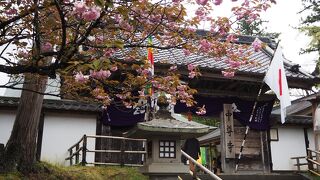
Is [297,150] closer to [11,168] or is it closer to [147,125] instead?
[147,125]

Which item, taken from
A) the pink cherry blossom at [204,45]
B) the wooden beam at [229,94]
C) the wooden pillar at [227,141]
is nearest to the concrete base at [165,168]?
the pink cherry blossom at [204,45]

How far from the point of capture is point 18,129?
8.55m

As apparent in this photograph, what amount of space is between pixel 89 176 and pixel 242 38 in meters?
14.0

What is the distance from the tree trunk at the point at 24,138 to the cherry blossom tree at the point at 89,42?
2 centimetres

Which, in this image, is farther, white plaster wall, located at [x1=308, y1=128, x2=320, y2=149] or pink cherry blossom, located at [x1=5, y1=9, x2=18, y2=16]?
white plaster wall, located at [x1=308, y1=128, x2=320, y2=149]

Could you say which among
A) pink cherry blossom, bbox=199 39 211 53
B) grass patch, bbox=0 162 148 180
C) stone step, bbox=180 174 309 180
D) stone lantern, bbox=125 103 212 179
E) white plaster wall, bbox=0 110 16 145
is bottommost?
stone step, bbox=180 174 309 180

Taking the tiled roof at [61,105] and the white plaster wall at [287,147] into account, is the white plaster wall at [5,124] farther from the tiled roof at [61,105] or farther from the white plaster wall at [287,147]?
the white plaster wall at [287,147]

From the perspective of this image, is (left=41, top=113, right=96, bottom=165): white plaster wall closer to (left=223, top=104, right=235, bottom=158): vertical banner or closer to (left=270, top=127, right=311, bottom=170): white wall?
(left=223, top=104, right=235, bottom=158): vertical banner

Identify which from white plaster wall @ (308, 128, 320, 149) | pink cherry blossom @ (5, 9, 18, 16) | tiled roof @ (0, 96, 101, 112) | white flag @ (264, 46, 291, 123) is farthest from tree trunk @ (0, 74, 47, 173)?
white plaster wall @ (308, 128, 320, 149)

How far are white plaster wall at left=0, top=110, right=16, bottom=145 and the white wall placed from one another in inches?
414

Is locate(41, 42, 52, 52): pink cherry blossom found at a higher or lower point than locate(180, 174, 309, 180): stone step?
higher

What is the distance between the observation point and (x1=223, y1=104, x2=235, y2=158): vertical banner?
14125 millimetres

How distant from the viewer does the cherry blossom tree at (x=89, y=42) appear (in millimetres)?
4652

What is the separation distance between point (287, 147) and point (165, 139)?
968 centimetres
